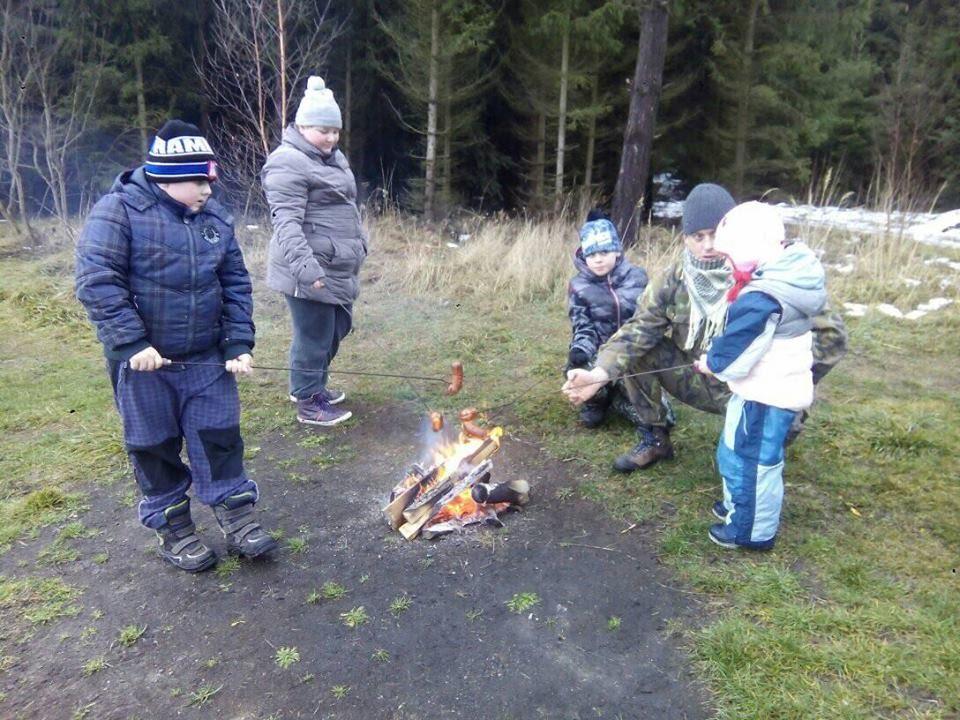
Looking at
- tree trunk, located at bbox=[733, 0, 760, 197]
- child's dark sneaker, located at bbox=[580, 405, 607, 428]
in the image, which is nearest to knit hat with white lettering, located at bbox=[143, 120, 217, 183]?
child's dark sneaker, located at bbox=[580, 405, 607, 428]

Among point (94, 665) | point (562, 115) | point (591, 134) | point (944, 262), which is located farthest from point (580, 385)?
point (591, 134)

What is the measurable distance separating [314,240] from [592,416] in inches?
77.4

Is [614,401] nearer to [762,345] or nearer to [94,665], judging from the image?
[762,345]

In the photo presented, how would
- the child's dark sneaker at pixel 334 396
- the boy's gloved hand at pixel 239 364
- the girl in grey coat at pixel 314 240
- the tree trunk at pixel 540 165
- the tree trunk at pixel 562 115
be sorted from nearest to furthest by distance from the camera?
the boy's gloved hand at pixel 239 364
the girl in grey coat at pixel 314 240
the child's dark sneaker at pixel 334 396
the tree trunk at pixel 562 115
the tree trunk at pixel 540 165

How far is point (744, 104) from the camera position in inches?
540

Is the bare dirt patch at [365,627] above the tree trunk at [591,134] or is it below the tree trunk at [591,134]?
below

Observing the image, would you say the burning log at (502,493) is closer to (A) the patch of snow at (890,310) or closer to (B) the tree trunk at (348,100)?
(A) the patch of snow at (890,310)

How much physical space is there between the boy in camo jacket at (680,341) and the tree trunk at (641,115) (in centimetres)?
515

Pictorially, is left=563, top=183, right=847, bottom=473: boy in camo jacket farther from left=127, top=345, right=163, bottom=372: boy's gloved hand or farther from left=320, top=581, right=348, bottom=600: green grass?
left=127, top=345, right=163, bottom=372: boy's gloved hand

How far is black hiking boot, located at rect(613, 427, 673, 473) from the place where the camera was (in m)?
3.90

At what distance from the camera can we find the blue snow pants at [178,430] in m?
2.94

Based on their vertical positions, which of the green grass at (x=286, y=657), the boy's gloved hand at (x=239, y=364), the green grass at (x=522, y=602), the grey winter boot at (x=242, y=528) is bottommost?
the green grass at (x=286, y=657)

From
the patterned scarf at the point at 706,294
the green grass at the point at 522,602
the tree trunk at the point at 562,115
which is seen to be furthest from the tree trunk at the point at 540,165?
the green grass at the point at 522,602

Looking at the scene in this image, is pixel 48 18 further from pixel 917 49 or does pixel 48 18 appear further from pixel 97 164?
pixel 917 49
